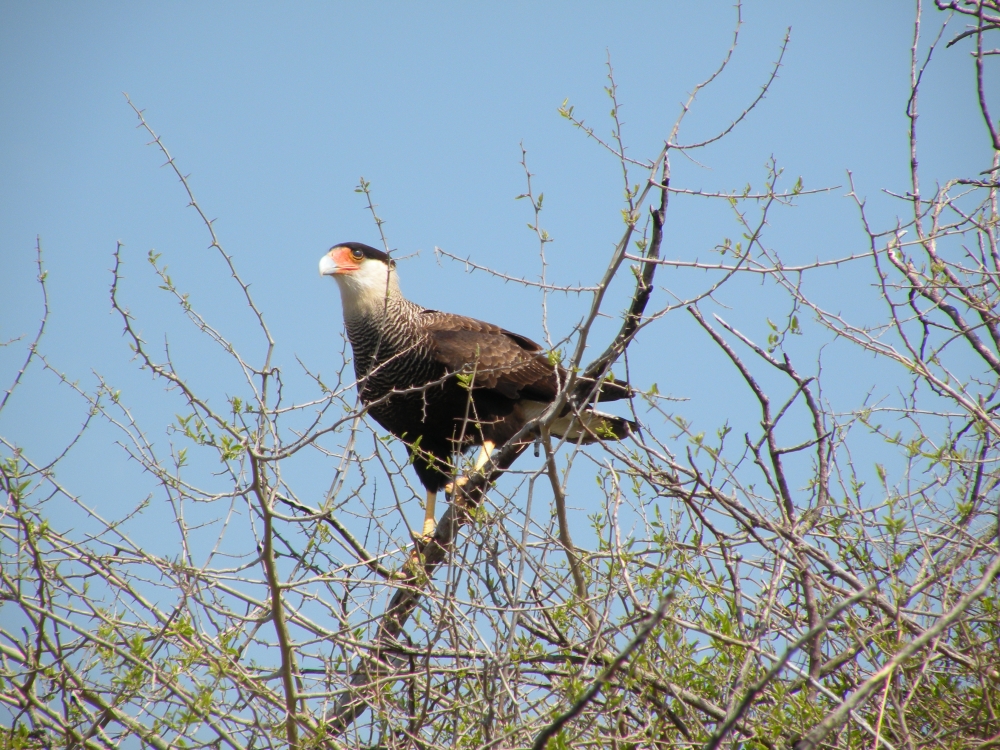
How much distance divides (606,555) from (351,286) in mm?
3470

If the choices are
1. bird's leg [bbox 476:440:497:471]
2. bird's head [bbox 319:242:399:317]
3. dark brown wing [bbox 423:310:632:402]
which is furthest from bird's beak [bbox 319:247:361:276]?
bird's leg [bbox 476:440:497:471]

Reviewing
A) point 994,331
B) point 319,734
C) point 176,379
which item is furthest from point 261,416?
point 994,331

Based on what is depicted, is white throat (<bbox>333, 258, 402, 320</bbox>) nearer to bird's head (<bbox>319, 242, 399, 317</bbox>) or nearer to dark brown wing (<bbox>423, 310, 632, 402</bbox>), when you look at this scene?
bird's head (<bbox>319, 242, 399, 317</bbox>)

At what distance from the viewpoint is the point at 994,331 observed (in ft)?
11.3

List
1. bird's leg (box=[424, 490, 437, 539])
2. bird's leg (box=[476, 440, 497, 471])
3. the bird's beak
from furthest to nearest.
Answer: the bird's beak, bird's leg (box=[424, 490, 437, 539]), bird's leg (box=[476, 440, 497, 471])

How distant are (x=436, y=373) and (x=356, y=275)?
1.03 meters

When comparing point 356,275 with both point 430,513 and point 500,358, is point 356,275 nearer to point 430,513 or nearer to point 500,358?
point 500,358

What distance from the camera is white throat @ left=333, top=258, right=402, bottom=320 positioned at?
5.77 m

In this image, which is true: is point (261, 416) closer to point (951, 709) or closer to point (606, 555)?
point (606, 555)

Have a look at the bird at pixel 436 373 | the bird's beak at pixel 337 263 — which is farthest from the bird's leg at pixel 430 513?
the bird's beak at pixel 337 263

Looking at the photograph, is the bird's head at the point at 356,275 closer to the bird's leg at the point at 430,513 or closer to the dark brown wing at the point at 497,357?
the dark brown wing at the point at 497,357

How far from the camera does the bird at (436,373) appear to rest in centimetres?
514

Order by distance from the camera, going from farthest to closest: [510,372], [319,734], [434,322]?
[434,322], [510,372], [319,734]

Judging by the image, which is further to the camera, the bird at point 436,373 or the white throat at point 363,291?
the white throat at point 363,291
